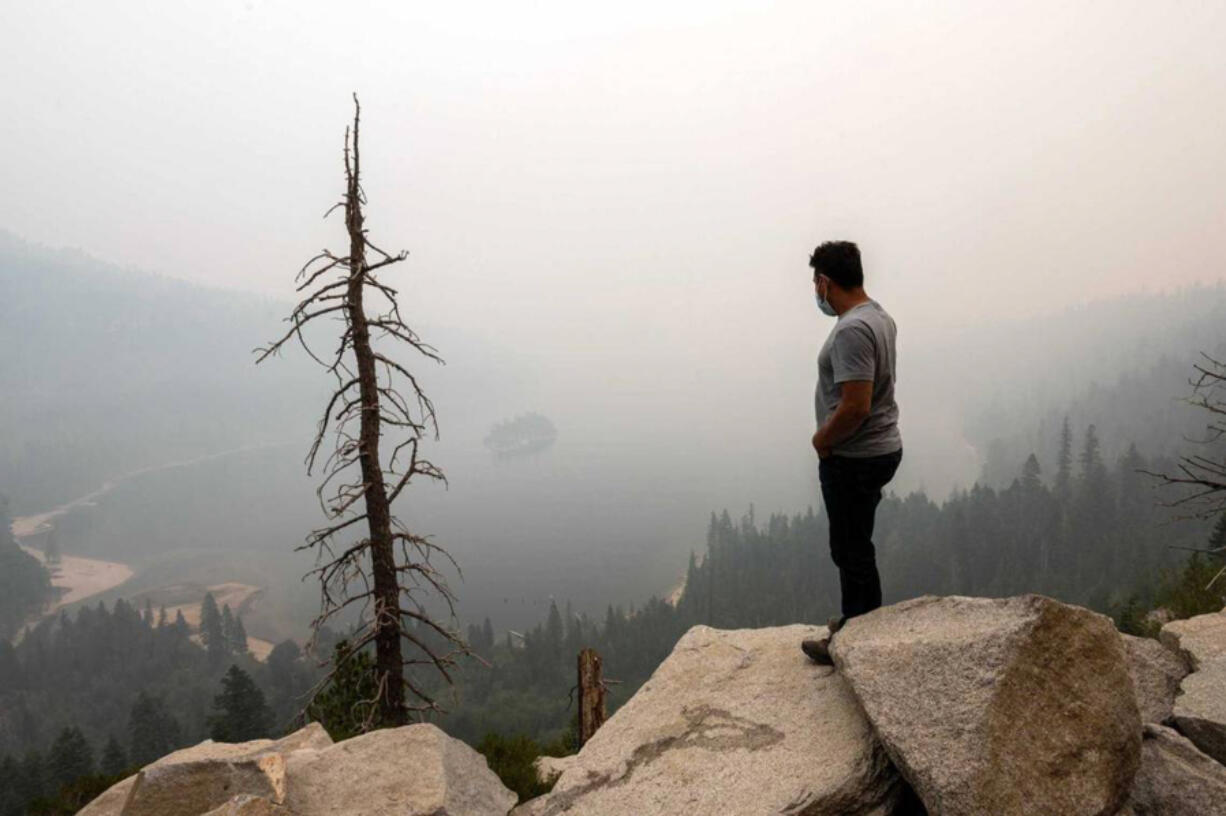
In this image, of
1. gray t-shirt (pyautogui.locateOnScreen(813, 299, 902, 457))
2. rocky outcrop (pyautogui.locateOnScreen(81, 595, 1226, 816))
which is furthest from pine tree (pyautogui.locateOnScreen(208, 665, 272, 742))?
gray t-shirt (pyautogui.locateOnScreen(813, 299, 902, 457))

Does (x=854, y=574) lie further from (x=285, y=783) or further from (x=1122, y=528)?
(x=1122, y=528)

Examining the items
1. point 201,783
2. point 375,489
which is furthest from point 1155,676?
point 375,489

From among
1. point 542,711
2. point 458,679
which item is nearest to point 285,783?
point 542,711

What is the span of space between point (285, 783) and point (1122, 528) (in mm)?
151367

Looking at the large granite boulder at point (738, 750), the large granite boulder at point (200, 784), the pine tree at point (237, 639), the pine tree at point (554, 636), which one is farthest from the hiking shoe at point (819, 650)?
the pine tree at point (237, 639)

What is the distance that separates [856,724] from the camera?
5758mm

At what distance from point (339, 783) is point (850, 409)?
6520 millimetres

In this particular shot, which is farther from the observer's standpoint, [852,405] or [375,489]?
[375,489]

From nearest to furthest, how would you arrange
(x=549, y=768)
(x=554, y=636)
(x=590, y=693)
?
1. (x=549, y=768)
2. (x=590, y=693)
3. (x=554, y=636)

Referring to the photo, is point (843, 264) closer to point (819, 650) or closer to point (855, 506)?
point (855, 506)

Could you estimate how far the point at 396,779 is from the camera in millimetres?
6953

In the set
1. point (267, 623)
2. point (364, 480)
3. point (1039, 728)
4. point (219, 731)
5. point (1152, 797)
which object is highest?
point (364, 480)

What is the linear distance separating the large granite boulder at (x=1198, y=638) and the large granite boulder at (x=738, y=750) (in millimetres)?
4593

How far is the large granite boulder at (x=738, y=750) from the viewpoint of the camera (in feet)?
17.4
